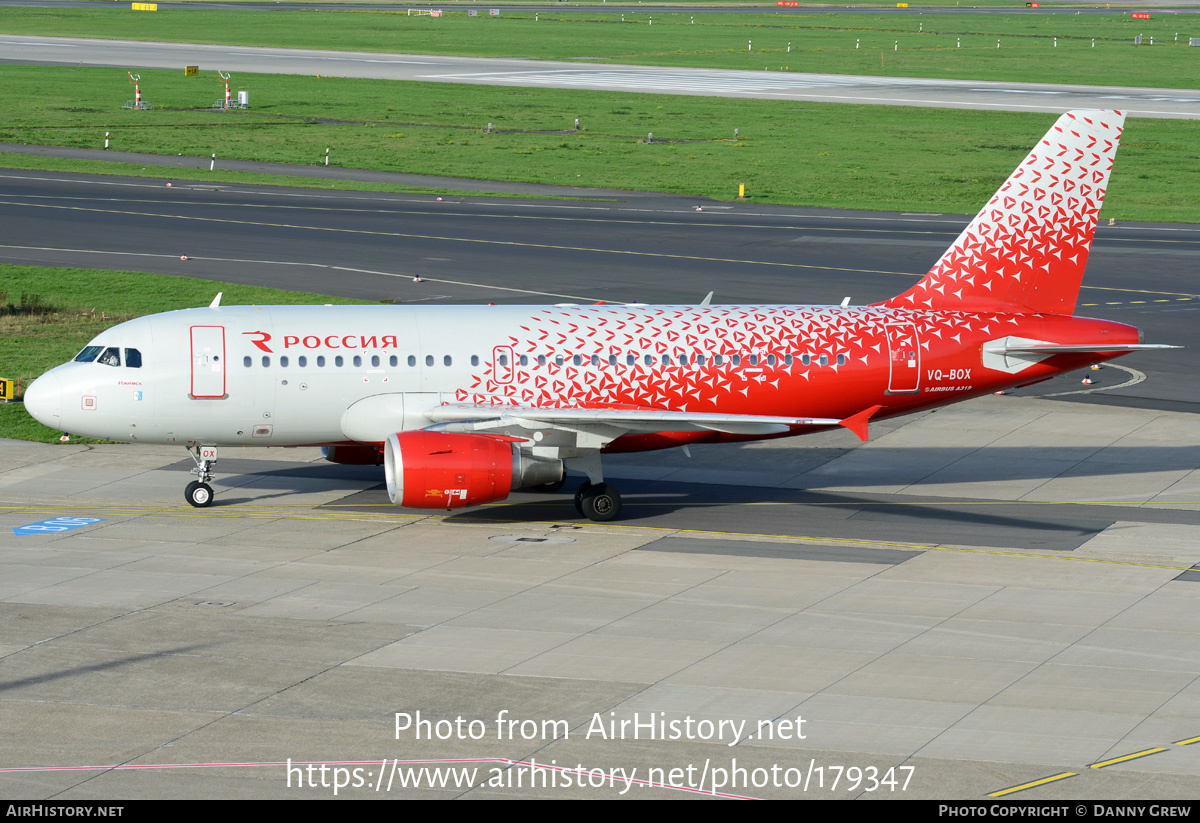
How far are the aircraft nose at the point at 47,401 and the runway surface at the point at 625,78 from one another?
3918 inches

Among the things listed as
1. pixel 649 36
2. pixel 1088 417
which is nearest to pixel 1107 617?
pixel 1088 417

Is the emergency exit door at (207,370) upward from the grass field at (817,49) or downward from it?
downward

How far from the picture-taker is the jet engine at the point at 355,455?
37250mm

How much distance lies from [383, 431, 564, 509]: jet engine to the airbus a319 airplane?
0.07 metres

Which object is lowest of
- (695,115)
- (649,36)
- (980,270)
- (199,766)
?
(199,766)

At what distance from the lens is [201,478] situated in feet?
121

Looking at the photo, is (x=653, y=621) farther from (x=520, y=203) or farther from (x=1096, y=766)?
(x=520, y=203)

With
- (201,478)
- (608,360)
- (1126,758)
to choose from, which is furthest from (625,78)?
(1126,758)

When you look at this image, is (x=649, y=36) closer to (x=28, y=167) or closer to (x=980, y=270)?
(x=28, y=167)

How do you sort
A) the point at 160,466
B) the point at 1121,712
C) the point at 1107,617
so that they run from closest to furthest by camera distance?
1. the point at 1121,712
2. the point at 1107,617
3. the point at 160,466

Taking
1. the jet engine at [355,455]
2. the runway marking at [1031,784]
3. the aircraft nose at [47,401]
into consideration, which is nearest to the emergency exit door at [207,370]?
the aircraft nose at [47,401]

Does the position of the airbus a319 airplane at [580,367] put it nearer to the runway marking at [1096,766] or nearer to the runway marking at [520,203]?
the runway marking at [1096,766]

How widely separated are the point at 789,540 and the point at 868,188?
61.8 metres

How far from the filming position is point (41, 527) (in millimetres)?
34812
